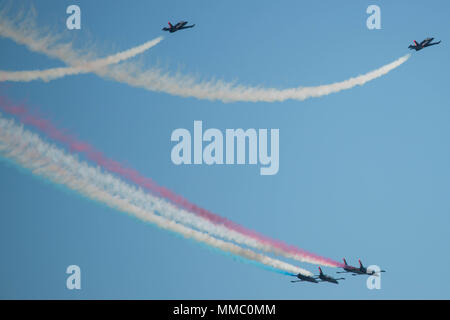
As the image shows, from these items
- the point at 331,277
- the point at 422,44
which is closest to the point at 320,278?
the point at 331,277

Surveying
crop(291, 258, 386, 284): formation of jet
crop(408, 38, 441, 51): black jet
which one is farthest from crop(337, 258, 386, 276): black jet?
crop(408, 38, 441, 51): black jet

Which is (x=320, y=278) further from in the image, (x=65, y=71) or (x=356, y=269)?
(x=65, y=71)

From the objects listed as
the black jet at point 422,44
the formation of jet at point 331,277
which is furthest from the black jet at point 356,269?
the black jet at point 422,44

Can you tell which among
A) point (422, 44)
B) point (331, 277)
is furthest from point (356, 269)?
point (422, 44)

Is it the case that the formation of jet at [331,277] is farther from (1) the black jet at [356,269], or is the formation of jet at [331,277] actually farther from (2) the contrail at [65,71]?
(2) the contrail at [65,71]

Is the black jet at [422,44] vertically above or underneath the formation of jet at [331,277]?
above

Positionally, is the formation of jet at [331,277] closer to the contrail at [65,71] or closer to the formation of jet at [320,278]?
the formation of jet at [320,278]

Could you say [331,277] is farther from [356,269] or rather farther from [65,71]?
[65,71]

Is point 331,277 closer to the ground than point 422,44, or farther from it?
closer to the ground

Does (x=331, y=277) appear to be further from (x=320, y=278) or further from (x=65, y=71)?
(x=65, y=71)

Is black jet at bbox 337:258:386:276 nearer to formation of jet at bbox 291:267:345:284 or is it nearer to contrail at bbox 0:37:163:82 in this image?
formation of jet at bbox 291:267:345:284
